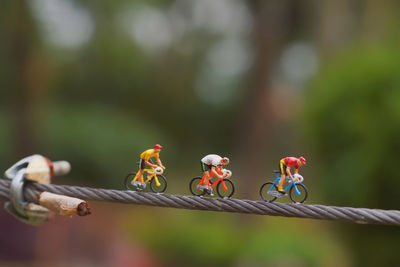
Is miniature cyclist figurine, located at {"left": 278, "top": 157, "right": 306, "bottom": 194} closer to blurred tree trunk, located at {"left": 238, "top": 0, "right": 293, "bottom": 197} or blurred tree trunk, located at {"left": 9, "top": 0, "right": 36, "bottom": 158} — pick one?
blurred tree trunk, located at {"left": 238, "top": 0, "right": 293, "bottom": 197}

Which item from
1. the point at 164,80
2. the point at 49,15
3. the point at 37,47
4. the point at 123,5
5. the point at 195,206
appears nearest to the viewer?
the point at 195,206

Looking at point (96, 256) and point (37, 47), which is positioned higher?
point (37, 47)

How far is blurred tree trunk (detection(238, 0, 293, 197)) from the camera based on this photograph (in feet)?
15.0

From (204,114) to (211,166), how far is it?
7.53 meters

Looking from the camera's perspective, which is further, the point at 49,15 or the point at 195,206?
the point at 49,15

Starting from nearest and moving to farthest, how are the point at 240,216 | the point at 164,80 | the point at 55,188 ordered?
the point at 55,188 → the point at 240,216 → the point at 164,80

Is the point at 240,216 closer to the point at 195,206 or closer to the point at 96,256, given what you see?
the point at 96,256

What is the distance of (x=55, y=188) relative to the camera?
89cm

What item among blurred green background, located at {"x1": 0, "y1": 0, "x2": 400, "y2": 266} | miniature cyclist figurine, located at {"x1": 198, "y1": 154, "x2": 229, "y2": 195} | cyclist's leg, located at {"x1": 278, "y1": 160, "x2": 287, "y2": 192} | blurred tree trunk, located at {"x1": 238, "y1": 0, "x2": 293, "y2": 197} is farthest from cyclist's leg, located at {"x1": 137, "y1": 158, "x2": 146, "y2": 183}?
blurred tree trunk, located at {"x1": 238, "y1": 0, "x2": 293, "y2": 197}

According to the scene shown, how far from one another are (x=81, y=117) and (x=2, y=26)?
1.89 m

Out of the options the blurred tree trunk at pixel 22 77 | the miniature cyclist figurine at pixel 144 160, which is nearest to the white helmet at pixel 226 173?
the miniature cyclist figurine at pixel 144 160

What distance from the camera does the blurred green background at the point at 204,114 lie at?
214cm

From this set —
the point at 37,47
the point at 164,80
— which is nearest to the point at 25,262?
the point at 37,47

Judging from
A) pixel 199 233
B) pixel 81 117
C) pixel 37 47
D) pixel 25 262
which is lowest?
pixel 25 262
